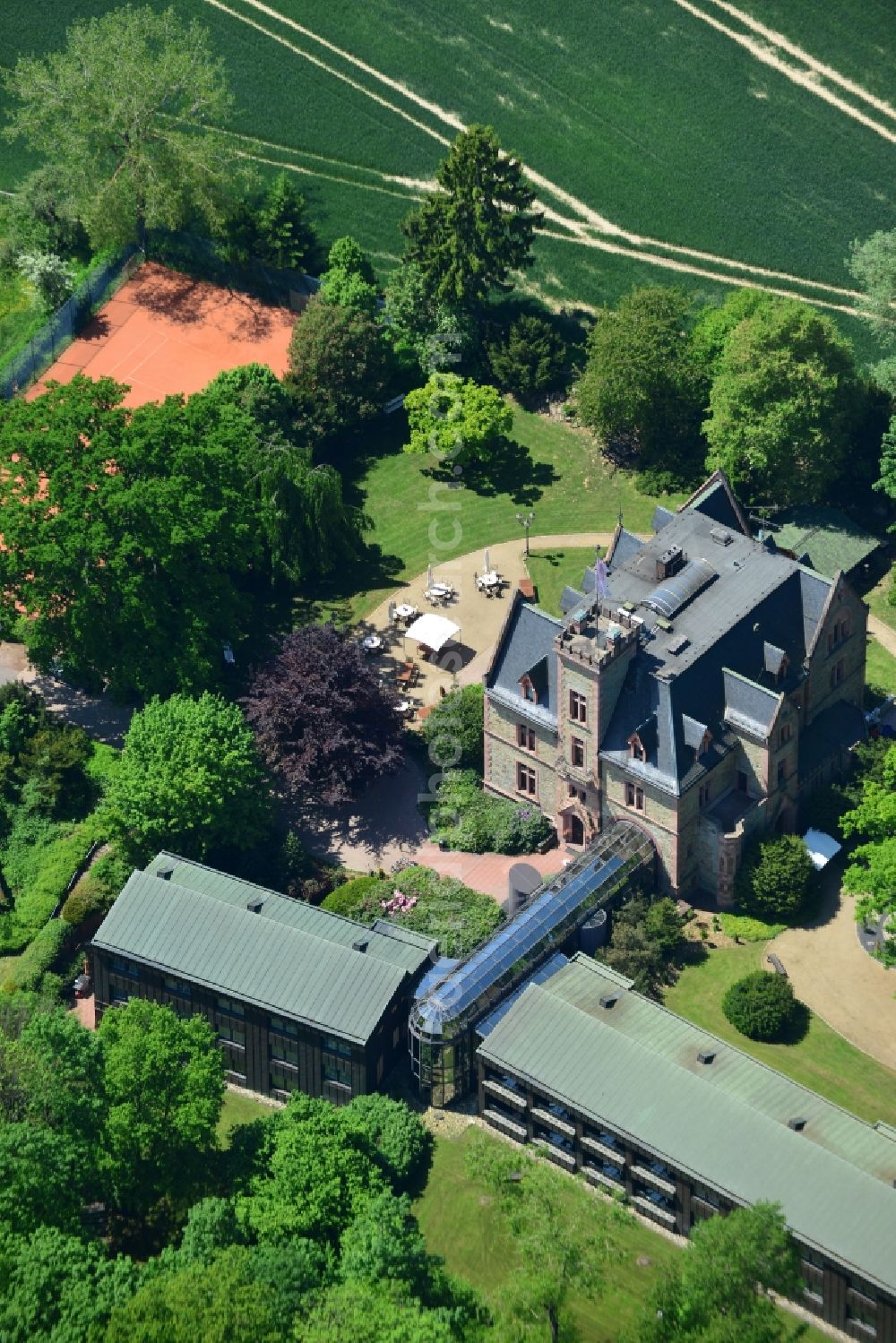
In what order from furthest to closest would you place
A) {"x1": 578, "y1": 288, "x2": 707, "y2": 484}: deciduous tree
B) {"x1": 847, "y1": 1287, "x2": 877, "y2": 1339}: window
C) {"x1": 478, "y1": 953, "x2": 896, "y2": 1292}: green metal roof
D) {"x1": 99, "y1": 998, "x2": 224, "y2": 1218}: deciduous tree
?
{"x1": 578, "y1": 288, "x2": 707, "y2": 484}: deciduous tree → {"x1": 99, "y1": 998, "x2": 224, "y2": 1218}: deciduous tree → {"x1": 478, "y1": 953, "x2": 896, "y2": 1292}: green metal roof → {"x1": 847, "y1": 1287, "x2": 877, "y2": 1339}: window

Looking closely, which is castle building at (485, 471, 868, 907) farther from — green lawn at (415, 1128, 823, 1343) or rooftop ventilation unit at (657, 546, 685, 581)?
green lawn at (415, 1128, 823, 1343)

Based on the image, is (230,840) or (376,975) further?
(230,840)

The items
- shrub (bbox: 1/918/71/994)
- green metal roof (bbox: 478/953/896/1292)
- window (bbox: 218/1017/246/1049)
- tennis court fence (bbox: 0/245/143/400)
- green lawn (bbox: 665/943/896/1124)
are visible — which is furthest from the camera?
tennis court fence (bbox: 0/245/143/400)

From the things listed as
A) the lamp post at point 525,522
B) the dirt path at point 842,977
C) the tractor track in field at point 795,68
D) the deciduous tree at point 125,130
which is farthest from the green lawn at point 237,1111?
the tractor track in field at point 795,68

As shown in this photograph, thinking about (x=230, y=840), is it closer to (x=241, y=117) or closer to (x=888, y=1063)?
(x=888, y=1063)

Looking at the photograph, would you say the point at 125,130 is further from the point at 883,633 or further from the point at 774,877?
the point at 774,877

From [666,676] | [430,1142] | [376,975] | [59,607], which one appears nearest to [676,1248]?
[430,1142]

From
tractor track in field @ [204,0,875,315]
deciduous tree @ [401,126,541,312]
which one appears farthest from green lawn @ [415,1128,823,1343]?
tractor track in field @ [204,0,875,315]
